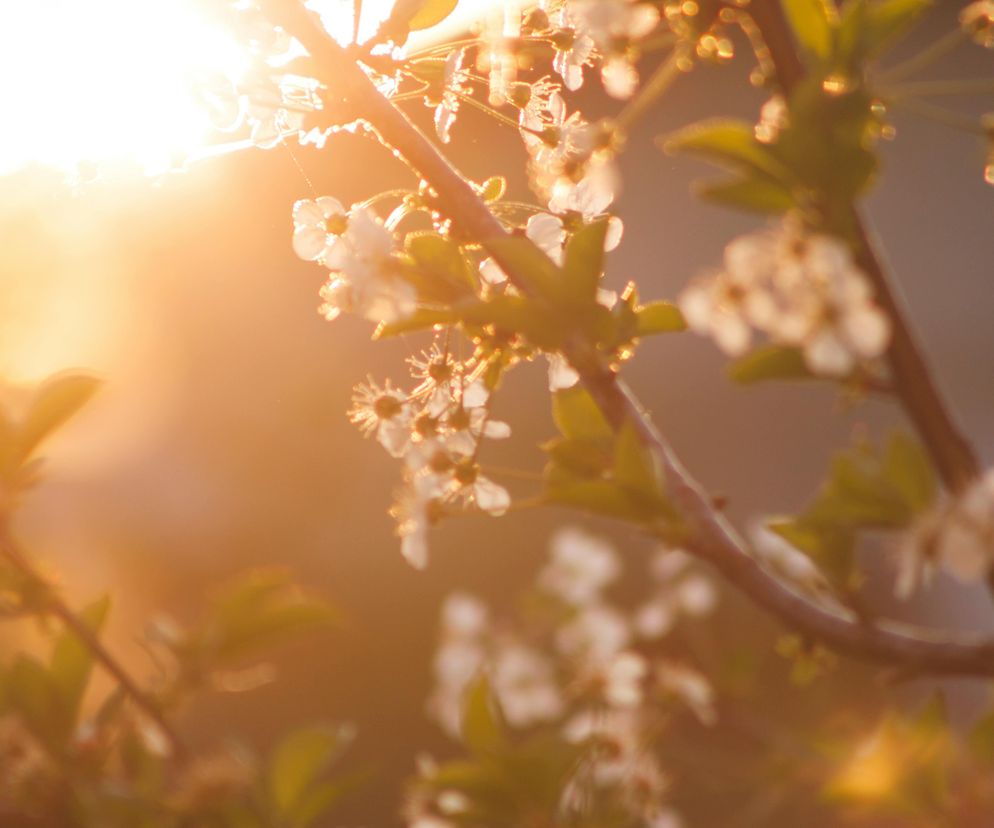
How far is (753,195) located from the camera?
1.68 feet

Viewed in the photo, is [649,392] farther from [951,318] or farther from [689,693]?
[689,693]

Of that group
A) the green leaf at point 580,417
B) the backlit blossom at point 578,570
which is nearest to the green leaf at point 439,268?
the green leaf at point 580,417

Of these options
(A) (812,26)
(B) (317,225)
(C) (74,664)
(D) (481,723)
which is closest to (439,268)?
(B) (317,225)

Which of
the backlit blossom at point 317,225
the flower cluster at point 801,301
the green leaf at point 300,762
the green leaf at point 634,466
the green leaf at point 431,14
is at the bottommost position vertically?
the green leaf at point 300,762

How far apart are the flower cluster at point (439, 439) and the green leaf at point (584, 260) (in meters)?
0.13

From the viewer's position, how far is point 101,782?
122 centimetres

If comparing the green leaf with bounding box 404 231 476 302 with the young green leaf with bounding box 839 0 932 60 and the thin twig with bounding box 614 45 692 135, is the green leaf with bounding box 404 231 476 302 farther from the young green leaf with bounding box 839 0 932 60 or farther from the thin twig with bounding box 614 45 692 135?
the young green leaf with bounding box 839 0 932 60

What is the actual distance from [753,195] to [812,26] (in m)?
0.13

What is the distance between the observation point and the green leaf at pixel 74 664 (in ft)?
4.13

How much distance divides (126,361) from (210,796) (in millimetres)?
2597

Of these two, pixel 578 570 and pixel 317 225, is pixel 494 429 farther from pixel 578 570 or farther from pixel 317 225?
pixel 578 570

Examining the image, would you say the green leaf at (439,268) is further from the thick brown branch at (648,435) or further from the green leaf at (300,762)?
the green leaf at (300,762)

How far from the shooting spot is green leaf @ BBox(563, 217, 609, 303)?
62 cm

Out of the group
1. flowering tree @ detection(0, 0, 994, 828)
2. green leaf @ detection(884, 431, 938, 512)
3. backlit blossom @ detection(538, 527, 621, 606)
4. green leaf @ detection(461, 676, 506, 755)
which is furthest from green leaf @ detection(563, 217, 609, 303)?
backlit blossom @ detection(538, 527, 621, 606)
